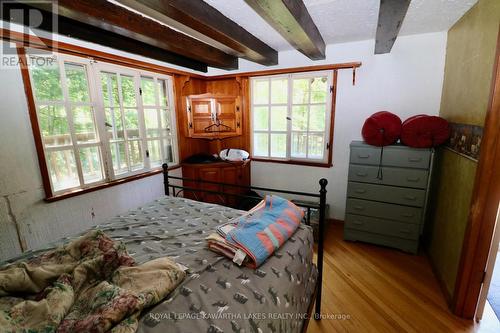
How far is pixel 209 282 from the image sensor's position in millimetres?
1059

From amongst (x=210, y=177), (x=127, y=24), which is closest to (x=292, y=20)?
(x=127, y=24)

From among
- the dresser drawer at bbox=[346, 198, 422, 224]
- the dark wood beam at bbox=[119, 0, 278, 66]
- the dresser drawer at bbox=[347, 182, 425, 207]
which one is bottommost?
the dresser drawer at bbox=[346, 198, 422, 224]

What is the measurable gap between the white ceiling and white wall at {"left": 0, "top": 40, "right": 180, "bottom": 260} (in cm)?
168

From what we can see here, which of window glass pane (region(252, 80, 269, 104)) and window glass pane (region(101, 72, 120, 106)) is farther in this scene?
window glass pane (region(252, 80, 269, 104))

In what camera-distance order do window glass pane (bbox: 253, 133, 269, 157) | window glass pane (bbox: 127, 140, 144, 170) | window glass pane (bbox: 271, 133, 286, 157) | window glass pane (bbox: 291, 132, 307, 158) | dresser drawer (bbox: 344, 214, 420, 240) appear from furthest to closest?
1. window glass pane (bbox: 253, 133, 269, 157)
2. window glass pane (bbox: 271, 133, 286, 157)
3. window glass pane (bbox: 291, 132, 307, 158)
4. window glass pane (bbox: 127, 140, 144, 170)
5. dresser drawer (bbox: 344, 214, 420, 240)

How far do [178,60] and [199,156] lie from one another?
138 centimetres

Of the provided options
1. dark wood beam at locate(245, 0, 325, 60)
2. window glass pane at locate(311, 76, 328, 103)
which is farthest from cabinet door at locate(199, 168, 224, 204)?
dark wood beam at locate(245, 0, 325, 60)

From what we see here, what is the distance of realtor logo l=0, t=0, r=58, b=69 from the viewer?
1.26 meters

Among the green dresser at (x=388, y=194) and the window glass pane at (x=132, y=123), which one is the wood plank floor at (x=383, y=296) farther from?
the window glass pane at (x=132, y=123)

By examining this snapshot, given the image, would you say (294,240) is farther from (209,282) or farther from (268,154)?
(268,154)

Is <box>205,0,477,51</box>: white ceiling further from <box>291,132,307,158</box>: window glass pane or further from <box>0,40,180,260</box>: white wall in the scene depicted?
<box>0,40,180,260</box>: white wall

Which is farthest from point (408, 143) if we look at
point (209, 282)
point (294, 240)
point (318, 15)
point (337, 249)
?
point (209, 282)

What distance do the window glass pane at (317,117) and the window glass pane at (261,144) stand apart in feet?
2.22

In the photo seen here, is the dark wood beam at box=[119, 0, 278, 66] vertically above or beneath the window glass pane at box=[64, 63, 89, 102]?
above
